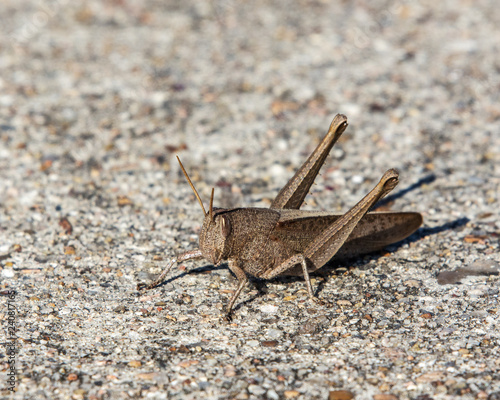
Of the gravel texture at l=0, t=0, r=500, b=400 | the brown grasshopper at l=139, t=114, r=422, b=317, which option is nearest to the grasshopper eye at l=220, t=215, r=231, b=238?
the brown grasshopper at l=139, t=114, r=422, b=317

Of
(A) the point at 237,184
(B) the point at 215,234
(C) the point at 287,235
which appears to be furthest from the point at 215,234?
(A) the point at 237,184

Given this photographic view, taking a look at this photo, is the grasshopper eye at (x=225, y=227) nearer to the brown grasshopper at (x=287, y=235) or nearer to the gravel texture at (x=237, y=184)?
the brown grasshopper at (x=287, y=235)

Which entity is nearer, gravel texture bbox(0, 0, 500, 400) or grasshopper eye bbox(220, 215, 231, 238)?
gravel texture bbox(0, 0, 500, 400)

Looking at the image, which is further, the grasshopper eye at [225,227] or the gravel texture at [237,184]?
the grasshopper eye at [225,227]

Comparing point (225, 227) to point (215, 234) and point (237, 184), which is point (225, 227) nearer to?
point (215, 234)

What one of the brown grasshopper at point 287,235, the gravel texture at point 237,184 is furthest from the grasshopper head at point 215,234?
the gravel texture at point 237,184

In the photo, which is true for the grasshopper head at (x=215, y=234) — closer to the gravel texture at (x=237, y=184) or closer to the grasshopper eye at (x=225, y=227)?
the grasshopper eye at (x=225, y=227)

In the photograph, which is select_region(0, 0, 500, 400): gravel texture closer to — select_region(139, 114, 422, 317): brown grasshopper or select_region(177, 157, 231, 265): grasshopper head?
select_region(139, 114, 422, 317): brown grasshopper
